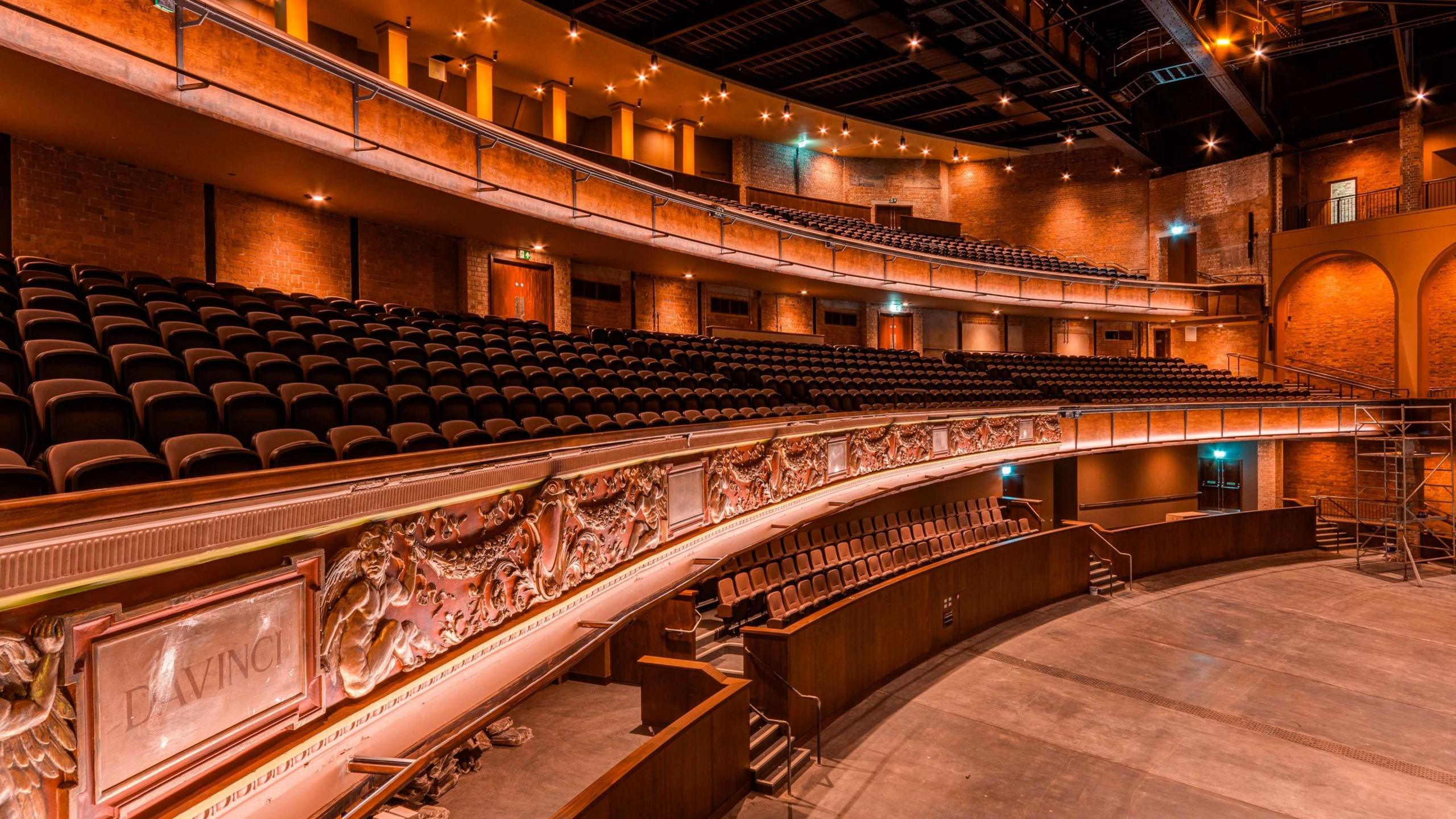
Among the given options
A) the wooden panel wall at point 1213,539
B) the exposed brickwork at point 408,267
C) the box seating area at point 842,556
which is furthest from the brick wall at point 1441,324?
the exposed brickwork at point 408,267

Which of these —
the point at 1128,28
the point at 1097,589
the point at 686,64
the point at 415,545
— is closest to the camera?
the point at 415,545

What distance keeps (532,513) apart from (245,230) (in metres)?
5.96

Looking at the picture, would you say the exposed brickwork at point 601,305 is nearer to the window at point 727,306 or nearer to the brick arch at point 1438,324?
the window at point 727,306

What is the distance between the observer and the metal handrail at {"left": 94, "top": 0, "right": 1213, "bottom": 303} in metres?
4.66

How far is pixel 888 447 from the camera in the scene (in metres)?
7.99

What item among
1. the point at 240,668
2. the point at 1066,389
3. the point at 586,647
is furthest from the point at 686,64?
the point at 240,668

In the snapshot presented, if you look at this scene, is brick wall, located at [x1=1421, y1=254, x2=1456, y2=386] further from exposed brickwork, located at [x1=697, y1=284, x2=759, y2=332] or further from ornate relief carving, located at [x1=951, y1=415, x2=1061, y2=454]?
exposed brickwork, located at [x1=697, y1=284, x2=759, y2=332]

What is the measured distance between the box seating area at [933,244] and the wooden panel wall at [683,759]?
31.9 feet

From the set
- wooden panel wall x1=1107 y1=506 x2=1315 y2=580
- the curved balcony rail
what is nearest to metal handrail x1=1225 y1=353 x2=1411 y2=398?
the curved balcony rail

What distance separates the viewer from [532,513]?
9.88 feet

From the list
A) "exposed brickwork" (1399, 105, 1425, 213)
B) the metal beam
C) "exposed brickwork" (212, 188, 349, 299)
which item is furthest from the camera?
"exposed brickwork" (1399, 105, 1425, 213)

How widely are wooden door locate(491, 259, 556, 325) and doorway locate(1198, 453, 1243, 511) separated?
48.0 feet

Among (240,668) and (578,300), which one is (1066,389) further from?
(240,668)

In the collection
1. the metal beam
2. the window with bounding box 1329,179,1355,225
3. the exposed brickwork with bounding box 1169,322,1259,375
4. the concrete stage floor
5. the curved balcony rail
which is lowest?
the concrete stage floor
